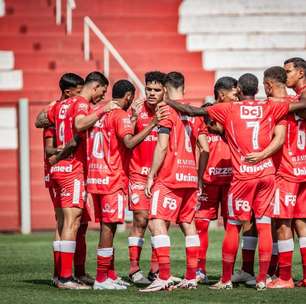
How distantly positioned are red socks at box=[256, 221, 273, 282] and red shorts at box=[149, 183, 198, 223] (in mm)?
705

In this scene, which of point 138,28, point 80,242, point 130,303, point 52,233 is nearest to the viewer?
point 130,303

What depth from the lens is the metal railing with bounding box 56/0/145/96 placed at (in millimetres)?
20719

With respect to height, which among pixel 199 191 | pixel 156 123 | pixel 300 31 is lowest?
pixel 199 191

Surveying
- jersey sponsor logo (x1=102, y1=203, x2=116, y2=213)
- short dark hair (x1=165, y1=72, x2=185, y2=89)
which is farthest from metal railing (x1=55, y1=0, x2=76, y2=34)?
jersey sponsor logo (x1=102, y1=203, x2=116, y2=213)

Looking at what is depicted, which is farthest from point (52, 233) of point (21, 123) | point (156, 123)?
point (156, 123)

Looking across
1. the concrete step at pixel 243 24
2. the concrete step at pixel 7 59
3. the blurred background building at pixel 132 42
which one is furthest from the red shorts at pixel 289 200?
the concrete step at pixel 243 24

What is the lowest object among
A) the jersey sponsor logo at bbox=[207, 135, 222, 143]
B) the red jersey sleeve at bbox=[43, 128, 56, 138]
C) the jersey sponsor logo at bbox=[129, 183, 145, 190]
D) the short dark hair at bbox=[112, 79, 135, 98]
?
the jersey sponsor logo at bbox=[129, 183, 145, 190]

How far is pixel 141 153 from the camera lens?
12289 mm

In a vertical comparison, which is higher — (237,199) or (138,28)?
(138,28)

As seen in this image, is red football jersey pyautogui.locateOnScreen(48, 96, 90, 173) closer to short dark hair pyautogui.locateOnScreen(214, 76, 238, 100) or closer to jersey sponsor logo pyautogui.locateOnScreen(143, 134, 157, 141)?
jersey sponsor logo pyautogui.locateOnScreen(143, 134, 157, 141)

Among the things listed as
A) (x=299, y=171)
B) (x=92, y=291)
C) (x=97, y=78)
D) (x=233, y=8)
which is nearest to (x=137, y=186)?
(x=97, y=78)

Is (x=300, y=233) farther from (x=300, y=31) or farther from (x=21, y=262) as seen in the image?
(x=300, y=31)

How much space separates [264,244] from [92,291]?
1.66 meters

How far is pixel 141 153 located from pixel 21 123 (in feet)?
26.6
